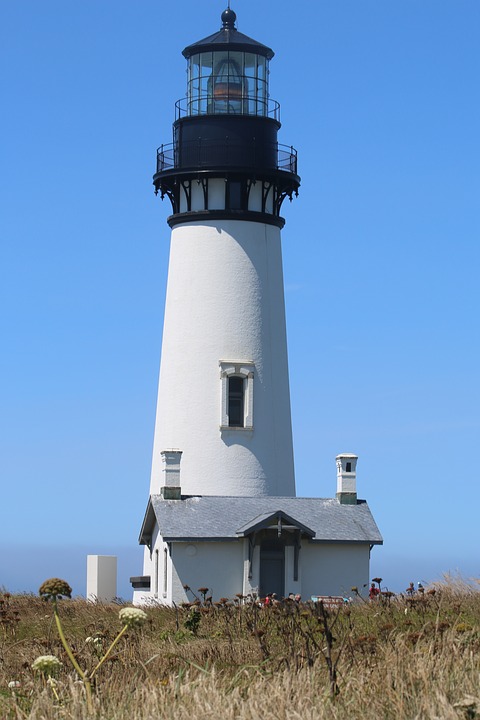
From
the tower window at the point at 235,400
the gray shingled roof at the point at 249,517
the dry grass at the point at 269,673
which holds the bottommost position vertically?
the dry grass at the point at 269,673

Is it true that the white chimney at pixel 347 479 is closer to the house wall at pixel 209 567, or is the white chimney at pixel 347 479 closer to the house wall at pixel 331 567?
the house wall at pixel 331 567

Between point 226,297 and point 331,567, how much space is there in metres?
7.02

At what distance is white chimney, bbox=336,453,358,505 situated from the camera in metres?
32.7

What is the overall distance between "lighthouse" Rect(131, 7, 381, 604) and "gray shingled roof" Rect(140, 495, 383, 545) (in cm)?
4

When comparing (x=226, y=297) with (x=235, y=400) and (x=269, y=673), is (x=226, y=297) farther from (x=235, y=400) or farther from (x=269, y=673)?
(x=269, y=673)

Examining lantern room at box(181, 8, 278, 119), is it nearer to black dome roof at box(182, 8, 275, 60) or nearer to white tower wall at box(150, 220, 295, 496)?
black dome roof at box(182, 8, 275, 60)

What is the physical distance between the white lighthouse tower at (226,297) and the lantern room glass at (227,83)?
0.04m

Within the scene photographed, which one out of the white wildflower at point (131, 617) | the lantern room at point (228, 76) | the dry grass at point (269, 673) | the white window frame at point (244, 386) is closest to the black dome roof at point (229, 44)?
the lantern room at point (228, 76)

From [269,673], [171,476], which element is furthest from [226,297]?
[269,673]

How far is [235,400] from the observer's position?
1318 inches

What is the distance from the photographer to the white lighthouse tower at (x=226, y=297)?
3316 centimetres

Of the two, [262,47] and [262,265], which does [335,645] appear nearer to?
[262,265]

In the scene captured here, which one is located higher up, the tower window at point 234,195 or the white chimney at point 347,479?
the tower window at point 234,195

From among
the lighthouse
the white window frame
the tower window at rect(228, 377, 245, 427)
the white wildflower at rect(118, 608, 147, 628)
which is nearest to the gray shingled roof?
the lighthouse
